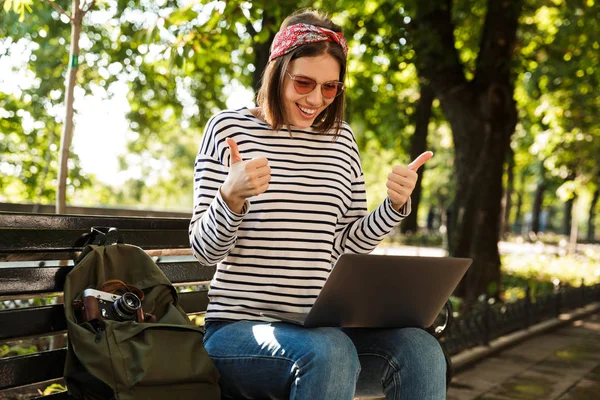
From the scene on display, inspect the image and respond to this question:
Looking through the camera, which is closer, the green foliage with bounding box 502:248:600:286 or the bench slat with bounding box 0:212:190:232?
the bench slat with bounding box 0:212:190:232

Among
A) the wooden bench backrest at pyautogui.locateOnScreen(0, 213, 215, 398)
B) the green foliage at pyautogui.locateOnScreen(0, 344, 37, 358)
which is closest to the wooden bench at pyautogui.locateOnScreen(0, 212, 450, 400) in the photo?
the wooden bench backrest at pyautogui.locateOnScreen(0, 213, 215, 398)

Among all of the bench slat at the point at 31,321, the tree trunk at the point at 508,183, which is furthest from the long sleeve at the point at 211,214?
the tree trunk at the point at 508,183

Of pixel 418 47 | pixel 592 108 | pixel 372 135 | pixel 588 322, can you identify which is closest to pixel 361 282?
pixel 418 47

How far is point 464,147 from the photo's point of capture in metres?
9.40

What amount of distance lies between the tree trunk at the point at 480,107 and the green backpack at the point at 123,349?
24.0ft

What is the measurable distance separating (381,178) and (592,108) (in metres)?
23.2

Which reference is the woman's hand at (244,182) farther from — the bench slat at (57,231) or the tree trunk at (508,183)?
the tree trunk at (508,183)

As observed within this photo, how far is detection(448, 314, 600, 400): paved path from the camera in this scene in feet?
17.6

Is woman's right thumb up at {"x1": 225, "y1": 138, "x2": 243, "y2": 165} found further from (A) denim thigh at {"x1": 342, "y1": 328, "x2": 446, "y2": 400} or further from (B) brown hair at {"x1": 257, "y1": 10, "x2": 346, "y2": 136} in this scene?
(A) denim thigh at {"x1": 342, "y1": 328, "x2": 446, "y2": 400}

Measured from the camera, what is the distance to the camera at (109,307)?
204 centimetres

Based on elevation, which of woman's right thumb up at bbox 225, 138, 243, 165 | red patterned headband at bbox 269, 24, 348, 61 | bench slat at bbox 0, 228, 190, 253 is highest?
red patterned headband at bbox 269, 24, 348, 61

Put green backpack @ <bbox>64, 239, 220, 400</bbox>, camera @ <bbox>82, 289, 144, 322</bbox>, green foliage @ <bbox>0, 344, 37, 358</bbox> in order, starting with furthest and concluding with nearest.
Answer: green foliage @ <bbox>0, 344, 37, 358</bbox>, camera @ <bbox>82, 289, 144, 322</bbox>, green backpack @ <bbox>64, 239, 220, 400</bbox>

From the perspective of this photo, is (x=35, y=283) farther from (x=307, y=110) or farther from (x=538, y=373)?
(x=538, y=373)

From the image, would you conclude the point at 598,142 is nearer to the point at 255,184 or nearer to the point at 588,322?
the point at 588,322
